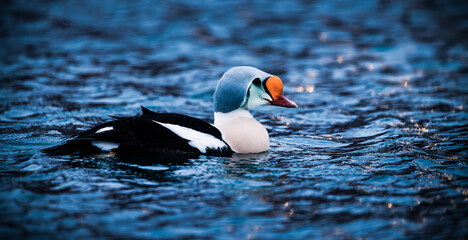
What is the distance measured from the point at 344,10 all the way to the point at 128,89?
836 cm

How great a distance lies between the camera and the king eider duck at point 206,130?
6152 millimetres

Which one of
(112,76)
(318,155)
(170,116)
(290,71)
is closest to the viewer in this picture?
(170,116)

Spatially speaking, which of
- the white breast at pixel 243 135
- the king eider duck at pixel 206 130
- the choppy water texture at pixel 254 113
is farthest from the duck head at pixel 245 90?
the choppy water texture at pixel 254 113

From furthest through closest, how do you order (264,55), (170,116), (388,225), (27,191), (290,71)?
(264,55) < (290,71) < (170,116) < (27,191) < (388,225)

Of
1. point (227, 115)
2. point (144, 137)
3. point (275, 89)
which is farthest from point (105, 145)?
point (275, 89)

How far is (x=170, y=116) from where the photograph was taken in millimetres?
6348

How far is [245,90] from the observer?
6.51m

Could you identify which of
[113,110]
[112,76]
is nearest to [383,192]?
[113,110]

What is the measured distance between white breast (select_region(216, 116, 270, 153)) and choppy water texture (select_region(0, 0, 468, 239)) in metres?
0.17

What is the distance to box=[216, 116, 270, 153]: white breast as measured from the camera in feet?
21.5

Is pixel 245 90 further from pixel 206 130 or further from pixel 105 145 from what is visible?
pixel 105 145

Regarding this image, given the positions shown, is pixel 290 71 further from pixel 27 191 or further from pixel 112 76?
pixel 27 191

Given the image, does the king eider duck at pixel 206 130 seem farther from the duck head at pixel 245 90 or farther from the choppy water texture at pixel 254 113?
the choppy water texture at pixel 254 113

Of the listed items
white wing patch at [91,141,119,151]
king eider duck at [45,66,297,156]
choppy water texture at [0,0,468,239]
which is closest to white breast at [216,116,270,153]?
king eider duck at [45,66,297,156]
